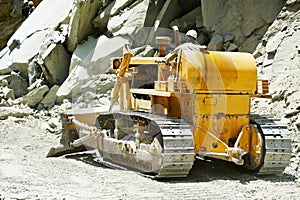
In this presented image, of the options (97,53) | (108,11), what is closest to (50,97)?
(97,53)

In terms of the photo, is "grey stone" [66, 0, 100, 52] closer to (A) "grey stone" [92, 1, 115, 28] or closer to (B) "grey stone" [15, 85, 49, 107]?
(A) "grey stone" [92, 1, 115, 28]

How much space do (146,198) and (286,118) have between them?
3.97m

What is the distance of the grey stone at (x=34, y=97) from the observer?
1548 centimetres

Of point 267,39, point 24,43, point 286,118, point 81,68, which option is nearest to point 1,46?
point 24,43

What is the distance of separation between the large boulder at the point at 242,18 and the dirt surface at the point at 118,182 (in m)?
4.61

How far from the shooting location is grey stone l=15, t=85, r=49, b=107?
15477 mm

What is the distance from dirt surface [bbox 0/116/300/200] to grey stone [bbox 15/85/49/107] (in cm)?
611

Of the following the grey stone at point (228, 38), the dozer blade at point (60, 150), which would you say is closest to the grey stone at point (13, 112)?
the dozer blade at point (60, 150)

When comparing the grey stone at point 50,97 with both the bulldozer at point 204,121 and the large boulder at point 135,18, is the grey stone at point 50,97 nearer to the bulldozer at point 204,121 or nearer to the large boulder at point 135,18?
the large boulder at point 135,18

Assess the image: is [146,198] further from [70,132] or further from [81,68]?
[81,68]

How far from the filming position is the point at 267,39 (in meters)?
11.5

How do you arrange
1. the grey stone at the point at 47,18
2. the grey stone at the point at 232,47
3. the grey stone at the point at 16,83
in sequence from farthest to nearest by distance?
the grey stone at the point at 47,18, the grey stone at the point at 16,83, the grey stone at the point at 232,47

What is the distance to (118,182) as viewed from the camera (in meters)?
7.08

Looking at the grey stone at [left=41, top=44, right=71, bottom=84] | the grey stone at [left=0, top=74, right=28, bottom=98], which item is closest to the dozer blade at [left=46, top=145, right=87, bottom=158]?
the grey stone at [left=41, top=44, right=71, bottom=84]
